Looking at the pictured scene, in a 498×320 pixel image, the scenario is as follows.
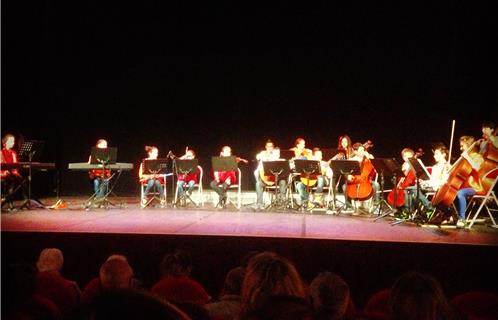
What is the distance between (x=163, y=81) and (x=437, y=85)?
581 centimetres

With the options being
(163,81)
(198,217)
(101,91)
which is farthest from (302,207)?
(101,91)

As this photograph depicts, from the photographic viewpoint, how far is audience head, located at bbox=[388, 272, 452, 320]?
2049 mm

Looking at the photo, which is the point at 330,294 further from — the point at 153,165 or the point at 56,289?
the point at 153,165

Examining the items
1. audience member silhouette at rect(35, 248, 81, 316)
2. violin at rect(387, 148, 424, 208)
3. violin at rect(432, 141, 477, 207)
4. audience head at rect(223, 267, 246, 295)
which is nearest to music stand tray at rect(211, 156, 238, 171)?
violin at rect(387, 148, 424, 208)

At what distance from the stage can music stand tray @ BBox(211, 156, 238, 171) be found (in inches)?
99.6

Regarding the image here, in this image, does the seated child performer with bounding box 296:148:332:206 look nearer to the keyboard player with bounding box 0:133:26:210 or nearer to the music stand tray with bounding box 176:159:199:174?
the music stand tray with bounding box 176:159:199:174

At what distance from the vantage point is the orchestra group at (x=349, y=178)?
6418 millimetres

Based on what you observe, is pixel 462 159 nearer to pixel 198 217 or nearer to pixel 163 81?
pixel 198 217

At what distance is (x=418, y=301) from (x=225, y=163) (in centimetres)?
648

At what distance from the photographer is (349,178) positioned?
847 cm

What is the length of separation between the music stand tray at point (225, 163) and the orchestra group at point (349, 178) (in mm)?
25

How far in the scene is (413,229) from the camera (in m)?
6.11

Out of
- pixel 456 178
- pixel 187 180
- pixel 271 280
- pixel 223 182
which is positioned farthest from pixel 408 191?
pixel 271 280

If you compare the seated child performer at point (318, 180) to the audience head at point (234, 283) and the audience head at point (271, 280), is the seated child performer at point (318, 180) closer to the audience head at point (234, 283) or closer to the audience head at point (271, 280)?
the audience head at point (234, 283)
